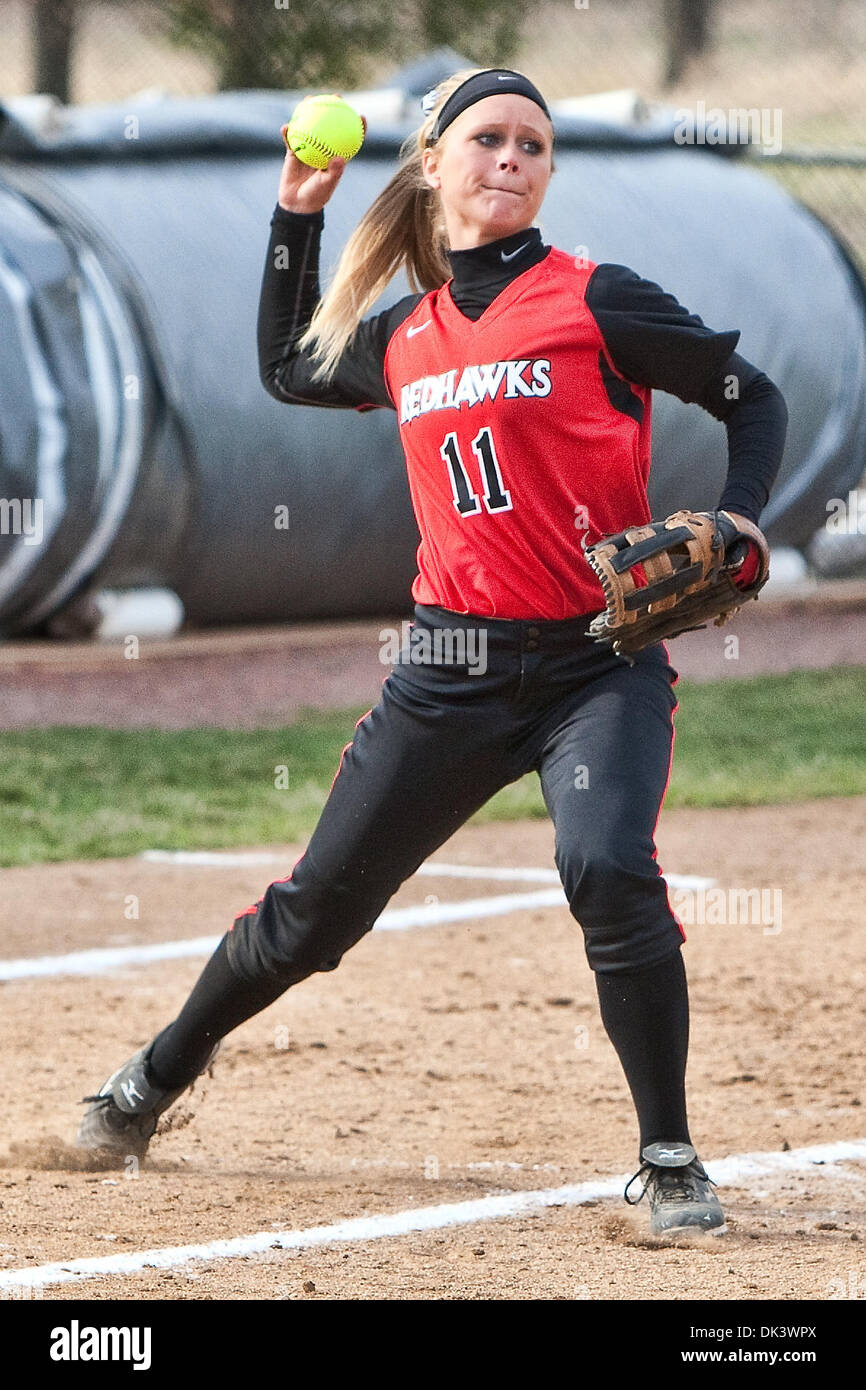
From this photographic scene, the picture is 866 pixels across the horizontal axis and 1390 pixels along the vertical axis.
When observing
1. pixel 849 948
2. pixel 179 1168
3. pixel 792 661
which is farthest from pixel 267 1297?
pixel 792 661

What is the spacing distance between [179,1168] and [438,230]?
1976 millimetres

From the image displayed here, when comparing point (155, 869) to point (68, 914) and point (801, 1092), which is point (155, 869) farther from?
point (801, 1092)

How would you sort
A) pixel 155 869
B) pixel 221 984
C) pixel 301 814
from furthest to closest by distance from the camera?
1. pixel 301 814
2. pixel 155 869
3. pixel 221 984

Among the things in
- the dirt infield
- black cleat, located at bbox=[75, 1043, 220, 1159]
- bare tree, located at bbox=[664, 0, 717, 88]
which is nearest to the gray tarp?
the dirt infield

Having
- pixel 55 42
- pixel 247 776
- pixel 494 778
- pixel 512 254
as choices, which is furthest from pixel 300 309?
pixel 55 42

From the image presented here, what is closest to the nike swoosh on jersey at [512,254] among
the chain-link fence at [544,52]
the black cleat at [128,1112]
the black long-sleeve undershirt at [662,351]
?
the black long-sleeve undershirt at [662,351]

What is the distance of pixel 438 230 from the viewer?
12.8 feet

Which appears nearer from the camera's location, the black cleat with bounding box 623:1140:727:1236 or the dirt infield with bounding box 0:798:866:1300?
the dirt infield with bounding box 0:798:866:1300

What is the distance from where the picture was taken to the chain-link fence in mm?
17203

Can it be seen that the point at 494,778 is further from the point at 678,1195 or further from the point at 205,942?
the point at 205,942

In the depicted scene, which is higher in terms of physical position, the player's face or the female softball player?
the player's face

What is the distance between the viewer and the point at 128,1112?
385 cm

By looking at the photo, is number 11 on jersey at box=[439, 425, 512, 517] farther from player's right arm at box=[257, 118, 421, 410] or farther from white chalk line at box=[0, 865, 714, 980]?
white chalk line at box=[0, 865, 714, 980]
